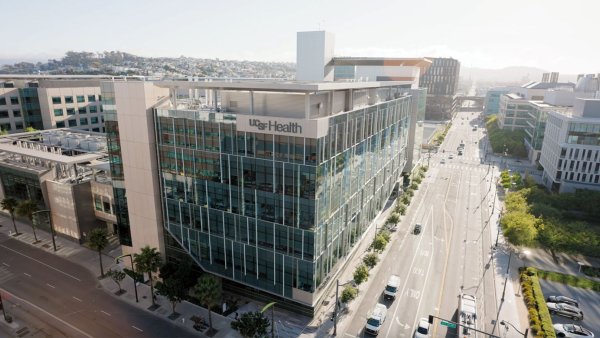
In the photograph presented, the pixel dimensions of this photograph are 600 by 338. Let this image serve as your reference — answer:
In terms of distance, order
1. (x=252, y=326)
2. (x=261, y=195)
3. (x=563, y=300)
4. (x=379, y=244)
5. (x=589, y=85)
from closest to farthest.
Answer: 1. (x=252, y=326)
2. (x=261, y=195)
3. (x=563, y=300)
4. (x=379, y=244)
5. (x=589, y=85)

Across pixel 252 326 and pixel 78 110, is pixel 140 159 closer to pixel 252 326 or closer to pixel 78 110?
pixel 252 326

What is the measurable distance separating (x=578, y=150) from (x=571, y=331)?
66.8 m

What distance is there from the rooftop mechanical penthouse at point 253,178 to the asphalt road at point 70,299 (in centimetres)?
967

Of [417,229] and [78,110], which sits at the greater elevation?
[78,110]

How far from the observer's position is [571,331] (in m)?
47.6

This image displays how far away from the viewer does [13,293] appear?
2202 inches

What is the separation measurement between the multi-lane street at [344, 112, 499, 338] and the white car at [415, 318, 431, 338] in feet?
4.21

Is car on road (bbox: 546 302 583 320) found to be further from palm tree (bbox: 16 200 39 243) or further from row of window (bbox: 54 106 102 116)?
row of window (bbox: 54 106 102 116)

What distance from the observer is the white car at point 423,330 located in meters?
A: 45.5

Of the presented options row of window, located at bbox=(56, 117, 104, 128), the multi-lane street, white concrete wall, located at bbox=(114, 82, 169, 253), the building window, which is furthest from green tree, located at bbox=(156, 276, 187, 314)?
row of window, located at bbox=(56, 117, 104, 128)

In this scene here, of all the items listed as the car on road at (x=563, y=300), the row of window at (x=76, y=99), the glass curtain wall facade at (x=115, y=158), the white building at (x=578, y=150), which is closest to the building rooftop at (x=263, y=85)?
the glass curtain wall facade at (x=115, y=158)

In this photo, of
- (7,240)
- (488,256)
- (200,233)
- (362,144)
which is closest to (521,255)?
(488,256)

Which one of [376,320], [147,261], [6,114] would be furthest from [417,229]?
[6,114]

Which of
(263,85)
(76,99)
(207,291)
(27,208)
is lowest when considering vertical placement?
(207,291)
